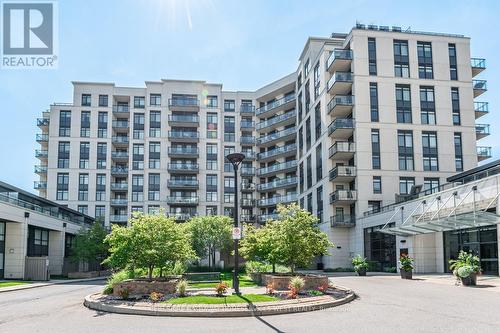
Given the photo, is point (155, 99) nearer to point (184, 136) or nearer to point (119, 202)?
point (184, 136)

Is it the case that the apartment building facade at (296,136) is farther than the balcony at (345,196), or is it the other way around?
the apartment building facade at (296,136)

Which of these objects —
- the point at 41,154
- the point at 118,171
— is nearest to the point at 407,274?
the point at 118,171

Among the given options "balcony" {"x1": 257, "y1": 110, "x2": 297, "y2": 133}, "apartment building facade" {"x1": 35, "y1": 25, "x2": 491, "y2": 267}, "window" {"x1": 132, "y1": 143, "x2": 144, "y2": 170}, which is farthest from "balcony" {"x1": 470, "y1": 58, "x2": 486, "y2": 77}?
"window" {"x1": 132, "y1": 143, "x2": 144, "y2": 170}

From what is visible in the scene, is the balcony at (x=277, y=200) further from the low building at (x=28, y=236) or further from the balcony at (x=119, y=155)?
the low building at (x=28, y=236)

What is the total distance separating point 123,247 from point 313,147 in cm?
4264

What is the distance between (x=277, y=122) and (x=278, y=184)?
388 inches

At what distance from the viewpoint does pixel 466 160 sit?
171 ft

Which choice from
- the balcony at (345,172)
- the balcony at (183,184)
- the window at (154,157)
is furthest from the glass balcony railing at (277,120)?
the balcony at (345,172)

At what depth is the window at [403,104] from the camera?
51438 millimetres

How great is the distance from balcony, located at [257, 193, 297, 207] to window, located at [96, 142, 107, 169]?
88.9 feet

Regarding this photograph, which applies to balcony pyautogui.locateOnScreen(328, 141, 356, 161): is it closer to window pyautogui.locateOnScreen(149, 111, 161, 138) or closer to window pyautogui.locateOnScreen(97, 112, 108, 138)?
window pyautogui.locateOnScreen(149, 111, 161, 138)

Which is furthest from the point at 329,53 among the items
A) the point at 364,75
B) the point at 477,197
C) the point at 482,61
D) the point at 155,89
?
the point at 155,89

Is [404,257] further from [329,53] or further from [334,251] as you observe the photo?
[329,53]

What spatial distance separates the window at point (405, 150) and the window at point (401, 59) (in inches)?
264
